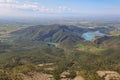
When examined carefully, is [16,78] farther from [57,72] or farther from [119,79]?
[119,79]

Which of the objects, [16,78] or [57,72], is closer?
[16,78]

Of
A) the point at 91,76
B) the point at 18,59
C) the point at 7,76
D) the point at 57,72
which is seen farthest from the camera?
the point at 18,59

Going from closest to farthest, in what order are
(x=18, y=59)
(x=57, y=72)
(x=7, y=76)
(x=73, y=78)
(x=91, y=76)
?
(x=7, y=76)
(x=91, y=76)
(x=73, y=78)
(x=57, y=72)
(x=18, y=59)

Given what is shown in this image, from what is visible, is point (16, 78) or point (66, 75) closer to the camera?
point (16, 78)

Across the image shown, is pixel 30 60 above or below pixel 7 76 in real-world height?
below

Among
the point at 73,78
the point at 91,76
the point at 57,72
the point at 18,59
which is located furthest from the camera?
the point at 18,59

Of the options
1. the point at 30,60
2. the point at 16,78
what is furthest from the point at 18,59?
the point at 16,78

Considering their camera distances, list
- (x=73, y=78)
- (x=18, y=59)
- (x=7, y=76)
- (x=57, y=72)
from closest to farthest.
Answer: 1. (x=7, y=76)
2. (x=73, y=78)
3. (x=57, y=72)
4. (x=18, y=59)

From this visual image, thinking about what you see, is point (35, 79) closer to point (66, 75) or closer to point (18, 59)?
point (66, 75)

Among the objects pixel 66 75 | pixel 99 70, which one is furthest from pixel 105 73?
pixel 66 75
